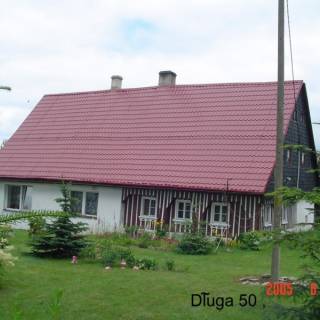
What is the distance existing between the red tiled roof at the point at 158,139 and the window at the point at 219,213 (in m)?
1.11

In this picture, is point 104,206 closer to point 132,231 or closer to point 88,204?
point 88,204

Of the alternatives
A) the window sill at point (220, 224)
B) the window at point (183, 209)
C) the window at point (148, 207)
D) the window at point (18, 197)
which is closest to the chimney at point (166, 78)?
the window at point (148, 207)

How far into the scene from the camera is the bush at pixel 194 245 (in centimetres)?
1675

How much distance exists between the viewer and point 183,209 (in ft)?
69.2

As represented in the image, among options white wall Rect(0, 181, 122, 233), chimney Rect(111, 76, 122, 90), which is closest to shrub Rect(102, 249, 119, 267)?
white wall Rect(0, 181, 122, 233)

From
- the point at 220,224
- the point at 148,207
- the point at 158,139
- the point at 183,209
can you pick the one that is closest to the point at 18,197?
the point at 148,207

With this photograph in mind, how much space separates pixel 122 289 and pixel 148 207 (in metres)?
12.3

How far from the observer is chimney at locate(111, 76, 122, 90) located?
30.0 m

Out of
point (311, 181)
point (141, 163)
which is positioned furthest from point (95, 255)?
point (311, 181)

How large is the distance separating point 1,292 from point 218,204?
12502mm

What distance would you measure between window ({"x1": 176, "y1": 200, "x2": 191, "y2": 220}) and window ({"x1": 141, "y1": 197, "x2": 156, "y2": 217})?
1.08m

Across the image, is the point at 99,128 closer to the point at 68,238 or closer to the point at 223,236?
the point at 223,236

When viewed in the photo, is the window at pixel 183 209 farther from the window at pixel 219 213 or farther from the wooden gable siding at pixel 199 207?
the window at pixel 219 213

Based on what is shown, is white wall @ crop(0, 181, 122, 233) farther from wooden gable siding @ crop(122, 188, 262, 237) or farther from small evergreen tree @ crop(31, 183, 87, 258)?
small evergreen tree @ crop(31, 183, 87, 258)
